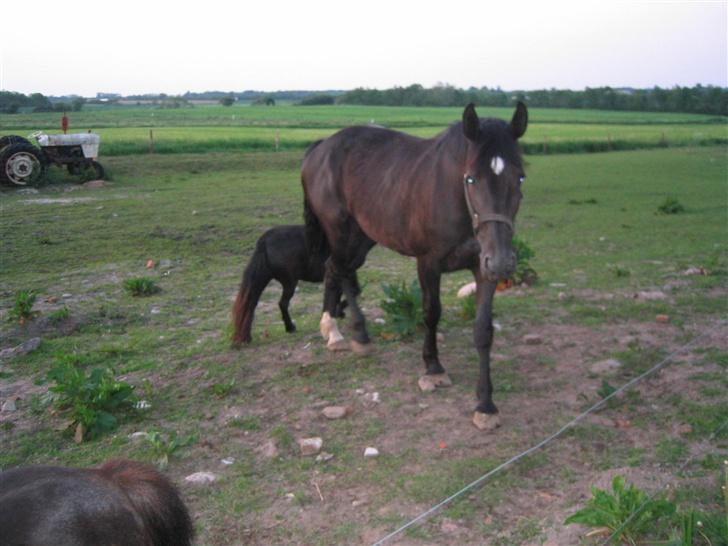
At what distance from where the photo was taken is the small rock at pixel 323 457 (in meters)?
4.00

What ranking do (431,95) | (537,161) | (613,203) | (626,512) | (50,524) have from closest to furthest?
(50,524), (626,512), (613,203), (537,161), (431,95)

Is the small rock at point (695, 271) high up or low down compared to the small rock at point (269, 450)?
up

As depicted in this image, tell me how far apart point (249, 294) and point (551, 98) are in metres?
67.4

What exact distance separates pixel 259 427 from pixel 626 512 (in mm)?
2324

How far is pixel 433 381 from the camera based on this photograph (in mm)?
4977

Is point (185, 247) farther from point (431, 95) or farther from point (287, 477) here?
point (431, 95)

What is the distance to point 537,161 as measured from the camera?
1030 inches

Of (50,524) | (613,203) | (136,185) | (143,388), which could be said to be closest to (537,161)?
(613,203)

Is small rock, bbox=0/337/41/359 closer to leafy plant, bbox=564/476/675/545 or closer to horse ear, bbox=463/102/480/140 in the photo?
horse ear, bbox=463/102/480/140

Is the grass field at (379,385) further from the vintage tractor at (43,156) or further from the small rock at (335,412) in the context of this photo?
the vintage tractor at (43,156)

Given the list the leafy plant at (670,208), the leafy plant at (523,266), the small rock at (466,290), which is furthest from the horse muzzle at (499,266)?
the leafy plant at (670,208)

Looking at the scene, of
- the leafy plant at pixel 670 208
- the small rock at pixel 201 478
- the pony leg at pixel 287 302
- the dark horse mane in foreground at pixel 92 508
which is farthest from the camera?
the leafy plant at pixel 670 208

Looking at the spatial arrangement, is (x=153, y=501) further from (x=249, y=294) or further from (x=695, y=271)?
(x=695, y=271)

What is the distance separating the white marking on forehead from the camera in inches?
161
